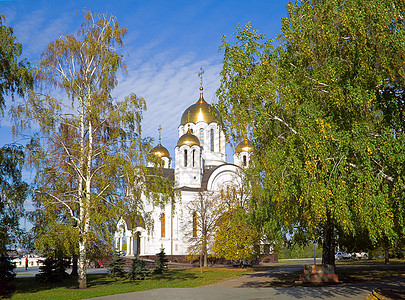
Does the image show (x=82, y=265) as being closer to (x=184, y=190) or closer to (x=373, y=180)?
(x=373, y=180)

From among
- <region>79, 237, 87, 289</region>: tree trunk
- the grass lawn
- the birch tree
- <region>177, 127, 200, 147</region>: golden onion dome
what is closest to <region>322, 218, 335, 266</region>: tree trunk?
the grass lawn

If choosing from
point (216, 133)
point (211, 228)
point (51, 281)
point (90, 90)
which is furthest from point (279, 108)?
point (216, 133)

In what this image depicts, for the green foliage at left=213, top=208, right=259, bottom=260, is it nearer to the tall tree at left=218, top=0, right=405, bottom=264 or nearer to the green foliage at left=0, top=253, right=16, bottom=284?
the green foliage at left=0, top=253, right=16, bottom=284

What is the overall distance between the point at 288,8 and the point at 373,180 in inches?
273

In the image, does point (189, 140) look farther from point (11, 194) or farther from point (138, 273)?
point (11, 194)

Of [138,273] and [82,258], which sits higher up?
[82,258]

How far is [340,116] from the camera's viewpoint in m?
10.5

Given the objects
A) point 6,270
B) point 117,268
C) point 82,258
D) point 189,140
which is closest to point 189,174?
point 189,140

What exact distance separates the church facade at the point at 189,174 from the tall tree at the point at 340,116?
82.0 feet

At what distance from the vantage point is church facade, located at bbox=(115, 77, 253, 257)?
4169 cm

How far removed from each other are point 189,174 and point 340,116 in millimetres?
35518

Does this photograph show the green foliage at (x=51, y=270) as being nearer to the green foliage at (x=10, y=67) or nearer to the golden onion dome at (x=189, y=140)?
the green foliage at (x=10, y=67)

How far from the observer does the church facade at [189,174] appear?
41688 millimetres

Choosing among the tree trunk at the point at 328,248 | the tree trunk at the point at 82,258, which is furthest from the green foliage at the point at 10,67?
the tree trunk at the point at 328,248
